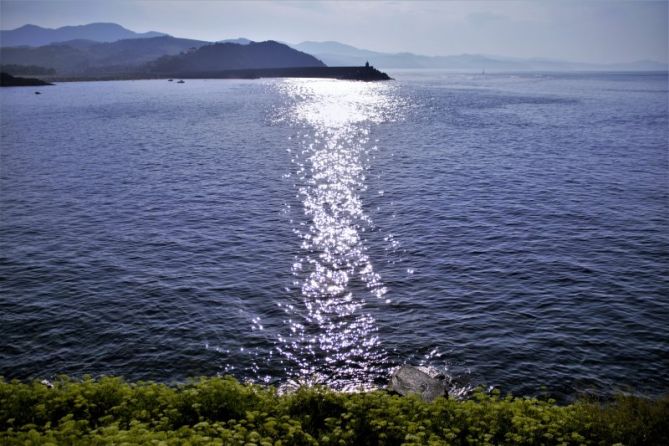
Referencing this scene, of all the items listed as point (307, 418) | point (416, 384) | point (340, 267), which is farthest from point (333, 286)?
point (307, 418)

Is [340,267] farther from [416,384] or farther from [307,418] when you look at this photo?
[307,418]

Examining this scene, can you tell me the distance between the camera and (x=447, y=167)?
74562 mm

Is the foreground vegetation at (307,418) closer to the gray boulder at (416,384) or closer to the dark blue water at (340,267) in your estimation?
the gray boulder at (416,384)

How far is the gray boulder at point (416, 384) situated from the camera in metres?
22.5

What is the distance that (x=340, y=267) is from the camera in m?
38.1

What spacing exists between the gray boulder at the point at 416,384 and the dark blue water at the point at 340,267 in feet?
6.87

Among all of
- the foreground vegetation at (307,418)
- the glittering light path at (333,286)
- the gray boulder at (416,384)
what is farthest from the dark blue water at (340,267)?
the foreground vegetation at (307,418)

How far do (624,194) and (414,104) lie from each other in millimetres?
138733

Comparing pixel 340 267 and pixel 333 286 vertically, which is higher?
pixel 340 267

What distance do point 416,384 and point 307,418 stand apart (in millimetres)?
5747

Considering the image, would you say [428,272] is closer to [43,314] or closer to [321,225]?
[321,225]

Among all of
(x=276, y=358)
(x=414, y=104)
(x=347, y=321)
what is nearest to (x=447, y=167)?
(x=347, y=321)

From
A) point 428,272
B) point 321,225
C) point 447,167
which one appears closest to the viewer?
point 428,272

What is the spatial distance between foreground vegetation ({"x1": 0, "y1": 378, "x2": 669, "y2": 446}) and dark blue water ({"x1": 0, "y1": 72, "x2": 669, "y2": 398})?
14.1ft
